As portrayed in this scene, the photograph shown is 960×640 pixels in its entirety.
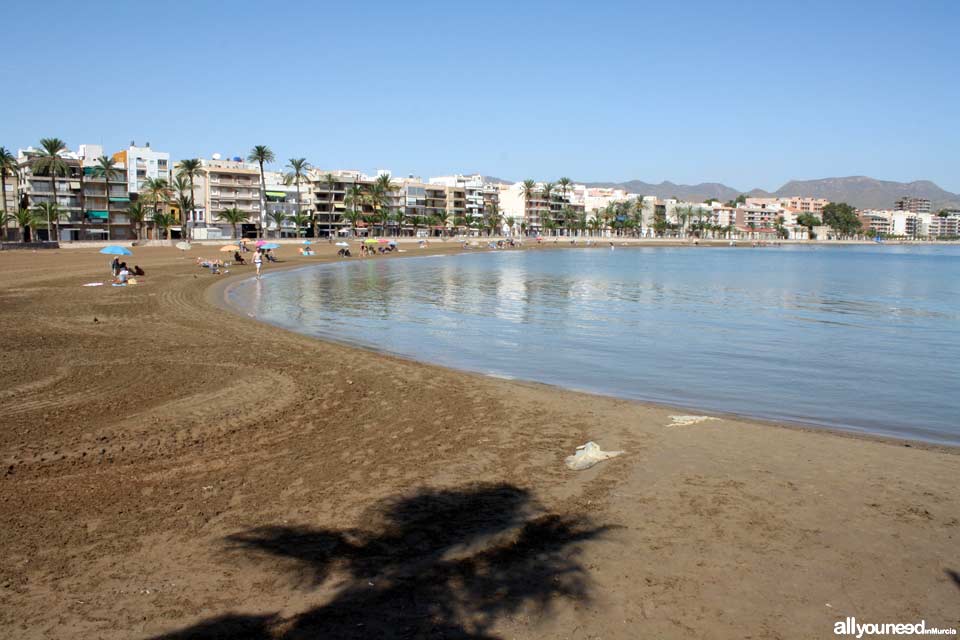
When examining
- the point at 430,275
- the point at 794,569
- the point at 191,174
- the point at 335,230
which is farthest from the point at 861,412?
the point at 335,230

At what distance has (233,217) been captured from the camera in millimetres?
98875

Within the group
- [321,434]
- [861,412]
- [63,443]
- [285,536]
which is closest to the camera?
[285,536]

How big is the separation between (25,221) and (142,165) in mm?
24948

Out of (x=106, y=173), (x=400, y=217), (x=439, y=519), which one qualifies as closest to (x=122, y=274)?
(x=439, y=519)

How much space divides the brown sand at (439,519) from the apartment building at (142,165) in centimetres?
9559

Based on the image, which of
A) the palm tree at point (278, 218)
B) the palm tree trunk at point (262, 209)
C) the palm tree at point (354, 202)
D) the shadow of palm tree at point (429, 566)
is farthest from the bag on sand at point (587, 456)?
the palm tree at point (354, 202)

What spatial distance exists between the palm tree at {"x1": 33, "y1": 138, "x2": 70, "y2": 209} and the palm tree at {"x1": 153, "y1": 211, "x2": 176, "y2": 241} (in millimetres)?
11173

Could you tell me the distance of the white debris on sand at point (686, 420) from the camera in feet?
32.9

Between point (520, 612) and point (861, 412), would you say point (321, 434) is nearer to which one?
point (520, 612)

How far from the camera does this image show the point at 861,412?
12078mm

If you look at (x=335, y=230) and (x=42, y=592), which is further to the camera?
(x=335, y=230)

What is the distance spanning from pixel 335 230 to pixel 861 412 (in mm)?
116139

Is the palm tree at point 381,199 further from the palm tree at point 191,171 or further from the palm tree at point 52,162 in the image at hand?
the palm tree at point 52,162

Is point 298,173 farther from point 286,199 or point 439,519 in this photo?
point 439,519
